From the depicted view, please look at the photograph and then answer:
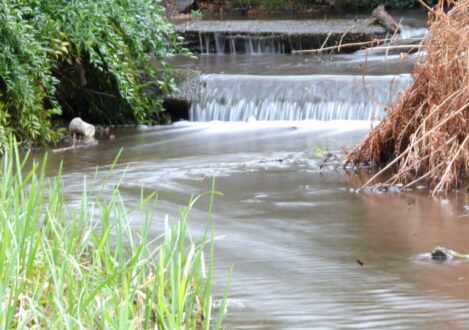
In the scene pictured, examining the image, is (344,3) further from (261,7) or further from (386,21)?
(386,21)

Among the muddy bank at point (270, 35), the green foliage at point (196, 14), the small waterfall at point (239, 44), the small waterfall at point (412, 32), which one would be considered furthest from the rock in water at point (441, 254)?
the green foliage at point (196, 14)

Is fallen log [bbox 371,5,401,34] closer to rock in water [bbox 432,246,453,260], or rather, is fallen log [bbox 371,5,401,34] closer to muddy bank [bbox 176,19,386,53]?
muddy bank [bbox 176,19,386,53]

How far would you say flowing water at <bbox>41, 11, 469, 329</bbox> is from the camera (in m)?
3.85

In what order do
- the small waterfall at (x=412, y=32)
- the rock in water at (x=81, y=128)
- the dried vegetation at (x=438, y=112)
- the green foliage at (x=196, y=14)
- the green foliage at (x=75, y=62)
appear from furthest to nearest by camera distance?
the green foliage at (x=196, y=14) → the small waterfall at (x=412, y=32) → the rock in water at (x=81, y=128) → the green foliage at (x=75, y=62) → the dried vegetation at (x=438, y=112)

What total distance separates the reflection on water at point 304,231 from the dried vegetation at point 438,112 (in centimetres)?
28

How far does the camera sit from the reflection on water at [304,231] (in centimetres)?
378

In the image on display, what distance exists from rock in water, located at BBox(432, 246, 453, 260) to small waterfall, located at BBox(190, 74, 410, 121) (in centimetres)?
569

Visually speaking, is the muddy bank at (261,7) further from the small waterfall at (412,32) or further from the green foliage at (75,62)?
the green foliage at (75,62)

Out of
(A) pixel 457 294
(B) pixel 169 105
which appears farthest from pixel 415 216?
(B) pixel 169 105

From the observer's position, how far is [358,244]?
16.0ft

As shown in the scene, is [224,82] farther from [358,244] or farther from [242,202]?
[358,244]

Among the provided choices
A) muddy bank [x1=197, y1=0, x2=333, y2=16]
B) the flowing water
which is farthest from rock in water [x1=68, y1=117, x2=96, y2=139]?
muddy bank [x1=197, y1=0, x2=333, y2=16]

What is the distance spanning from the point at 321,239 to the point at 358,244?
9.2 inches

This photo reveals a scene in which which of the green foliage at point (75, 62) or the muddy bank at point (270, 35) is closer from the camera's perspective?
the green foliage at point (75, 62)
